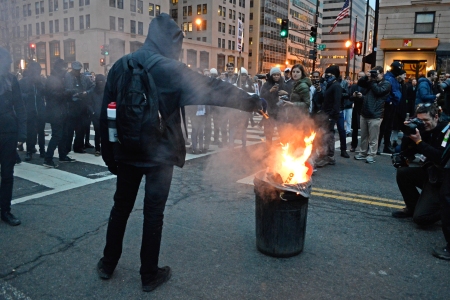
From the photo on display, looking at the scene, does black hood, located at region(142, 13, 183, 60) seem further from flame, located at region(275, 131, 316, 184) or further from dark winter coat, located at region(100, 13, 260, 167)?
flame, located at region(275, 131, 316, 184)

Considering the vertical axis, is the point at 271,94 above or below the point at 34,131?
above

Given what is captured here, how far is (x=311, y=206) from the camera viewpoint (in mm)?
5242

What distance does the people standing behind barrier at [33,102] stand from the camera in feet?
26.2

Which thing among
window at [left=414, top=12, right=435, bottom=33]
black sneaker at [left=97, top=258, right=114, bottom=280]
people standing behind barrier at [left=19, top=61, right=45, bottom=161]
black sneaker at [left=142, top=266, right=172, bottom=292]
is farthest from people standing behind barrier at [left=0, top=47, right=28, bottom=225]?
window at [left=414, top=12, right=435, bottom=33]

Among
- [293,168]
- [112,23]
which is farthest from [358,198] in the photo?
[112,23]

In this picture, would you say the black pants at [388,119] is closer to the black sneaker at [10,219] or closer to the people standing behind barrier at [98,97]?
the people standing behind barrier at [98,97]

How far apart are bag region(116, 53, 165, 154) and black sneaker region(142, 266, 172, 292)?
106 centimetres

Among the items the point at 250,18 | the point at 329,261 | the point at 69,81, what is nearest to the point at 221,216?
the point at 329,261

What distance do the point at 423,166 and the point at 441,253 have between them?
1.12 metres

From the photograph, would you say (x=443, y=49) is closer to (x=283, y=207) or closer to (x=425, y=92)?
(x=425, y=92)

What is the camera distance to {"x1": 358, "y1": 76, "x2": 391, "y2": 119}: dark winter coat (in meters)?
8.09

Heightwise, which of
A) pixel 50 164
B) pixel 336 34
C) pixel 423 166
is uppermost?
pixel 336 34

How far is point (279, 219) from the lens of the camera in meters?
3.58

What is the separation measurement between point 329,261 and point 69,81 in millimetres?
6751
